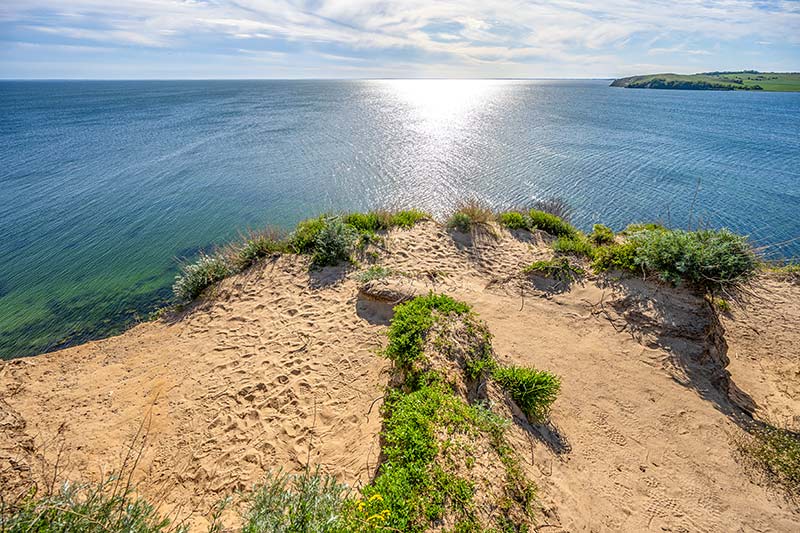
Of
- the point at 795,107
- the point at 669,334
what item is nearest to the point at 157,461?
the point at 669,334

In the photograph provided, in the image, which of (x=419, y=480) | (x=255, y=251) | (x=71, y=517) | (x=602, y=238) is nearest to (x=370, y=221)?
(x=255, y=251)

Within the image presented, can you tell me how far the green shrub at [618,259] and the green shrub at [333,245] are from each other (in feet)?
24.9

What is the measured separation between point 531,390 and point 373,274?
5271 mm

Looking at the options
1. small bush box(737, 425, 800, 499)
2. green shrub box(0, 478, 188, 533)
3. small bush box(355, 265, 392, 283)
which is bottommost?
small bush box(737, 425, 800, 499)

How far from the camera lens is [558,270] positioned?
10055 mm

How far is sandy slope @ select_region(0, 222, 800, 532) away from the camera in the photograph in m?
5.23

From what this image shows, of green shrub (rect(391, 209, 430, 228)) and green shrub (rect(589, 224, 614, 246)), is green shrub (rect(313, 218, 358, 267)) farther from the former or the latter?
green shrub (rect(589, 224, 614, 246))

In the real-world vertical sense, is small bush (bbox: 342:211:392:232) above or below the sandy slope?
above

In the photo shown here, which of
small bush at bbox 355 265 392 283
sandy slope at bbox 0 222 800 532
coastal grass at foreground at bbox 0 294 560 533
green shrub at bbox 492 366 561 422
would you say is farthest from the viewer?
small bush at bbox 355 265 392 283

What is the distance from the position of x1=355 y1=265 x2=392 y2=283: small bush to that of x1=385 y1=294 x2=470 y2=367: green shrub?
2.41 meters

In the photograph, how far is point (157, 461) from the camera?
5.77m

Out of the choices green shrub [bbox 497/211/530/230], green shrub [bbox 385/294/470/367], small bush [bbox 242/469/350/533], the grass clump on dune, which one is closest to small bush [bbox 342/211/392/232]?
the grass clump on dune

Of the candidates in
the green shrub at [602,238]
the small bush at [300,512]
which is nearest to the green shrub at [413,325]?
the small bush at [300,512]

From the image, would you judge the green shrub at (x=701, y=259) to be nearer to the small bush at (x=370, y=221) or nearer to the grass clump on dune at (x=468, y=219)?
the grass clump on dune at (x=468, y=219)
